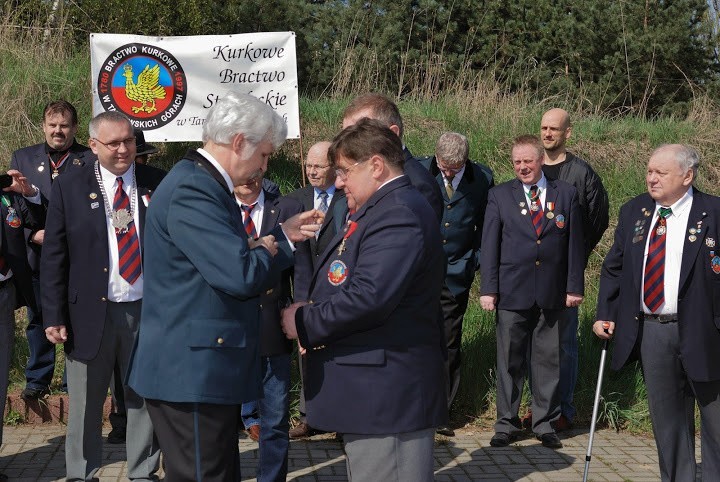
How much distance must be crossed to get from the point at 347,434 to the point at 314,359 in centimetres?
32

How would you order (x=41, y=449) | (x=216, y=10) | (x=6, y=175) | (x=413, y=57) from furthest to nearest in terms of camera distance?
(x=413, y=57) → (x=216, y=10) → (x=41, y=449) → (x=6, y=175)

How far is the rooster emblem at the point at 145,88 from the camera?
9.06m

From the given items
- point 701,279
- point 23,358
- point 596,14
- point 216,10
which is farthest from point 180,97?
point 596,14

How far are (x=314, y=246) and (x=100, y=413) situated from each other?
168 cm

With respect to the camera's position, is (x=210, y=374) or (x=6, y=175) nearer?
(x=210, y=374)

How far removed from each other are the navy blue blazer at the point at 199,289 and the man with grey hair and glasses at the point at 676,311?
8.30 ft

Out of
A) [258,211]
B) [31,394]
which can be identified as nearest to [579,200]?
[258,211]

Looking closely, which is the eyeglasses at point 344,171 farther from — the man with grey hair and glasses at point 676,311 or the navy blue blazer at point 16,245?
the navy blue blazer at point 16,245

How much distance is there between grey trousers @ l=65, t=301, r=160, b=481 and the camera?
5.36m

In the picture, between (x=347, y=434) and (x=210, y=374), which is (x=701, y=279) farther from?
(x=210, y=374)

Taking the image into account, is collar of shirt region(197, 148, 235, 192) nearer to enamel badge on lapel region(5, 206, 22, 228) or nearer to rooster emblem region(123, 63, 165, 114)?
enamel badge on lapel region(5, 206, 22, 228)

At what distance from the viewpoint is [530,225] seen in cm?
709

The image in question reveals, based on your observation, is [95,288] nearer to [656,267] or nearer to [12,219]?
[12,219]

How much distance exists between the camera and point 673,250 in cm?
536
